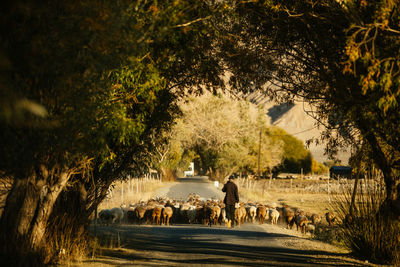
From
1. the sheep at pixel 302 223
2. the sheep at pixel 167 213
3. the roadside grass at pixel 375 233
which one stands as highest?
the roadside grass at pixel 375 233

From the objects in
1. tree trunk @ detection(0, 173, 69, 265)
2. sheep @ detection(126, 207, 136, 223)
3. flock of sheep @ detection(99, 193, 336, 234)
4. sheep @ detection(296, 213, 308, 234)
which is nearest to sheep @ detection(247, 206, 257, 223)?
flock of sheep @ detection(99, 193, 336, 234)

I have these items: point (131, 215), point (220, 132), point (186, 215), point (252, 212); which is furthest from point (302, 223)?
point (220, 132)

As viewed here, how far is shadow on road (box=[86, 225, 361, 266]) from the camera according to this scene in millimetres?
12641

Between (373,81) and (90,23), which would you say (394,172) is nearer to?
(373,81)

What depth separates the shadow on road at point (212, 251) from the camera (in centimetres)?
1264

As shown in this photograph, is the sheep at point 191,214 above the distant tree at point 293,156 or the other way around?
the other way around

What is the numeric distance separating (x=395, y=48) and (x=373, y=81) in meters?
0.98

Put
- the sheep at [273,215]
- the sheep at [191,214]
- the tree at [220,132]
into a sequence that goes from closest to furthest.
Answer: the sheep at [191,214]
the sheep at [273,215]
the tree at [220,132]

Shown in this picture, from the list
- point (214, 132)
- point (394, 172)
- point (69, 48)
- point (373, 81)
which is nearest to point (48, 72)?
point (69, 48)

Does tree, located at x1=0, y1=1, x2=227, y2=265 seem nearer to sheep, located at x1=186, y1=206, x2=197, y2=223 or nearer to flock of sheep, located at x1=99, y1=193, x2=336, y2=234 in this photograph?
flock of sheep, located at x1=99, y1=193, x2=336, y2=234

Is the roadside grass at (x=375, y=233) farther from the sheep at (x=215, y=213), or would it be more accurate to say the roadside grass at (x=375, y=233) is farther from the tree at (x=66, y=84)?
the sheep at (x=215, y=213)

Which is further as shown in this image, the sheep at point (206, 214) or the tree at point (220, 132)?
the tree at point (220, 132)

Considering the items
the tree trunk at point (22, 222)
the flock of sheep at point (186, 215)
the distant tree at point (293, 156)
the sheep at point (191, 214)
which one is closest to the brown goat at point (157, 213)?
the flock of sheep at point (186, 215)

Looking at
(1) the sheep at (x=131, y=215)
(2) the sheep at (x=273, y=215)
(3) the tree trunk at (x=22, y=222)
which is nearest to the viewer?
(3) the tree trunk at (x=22, y=222)
